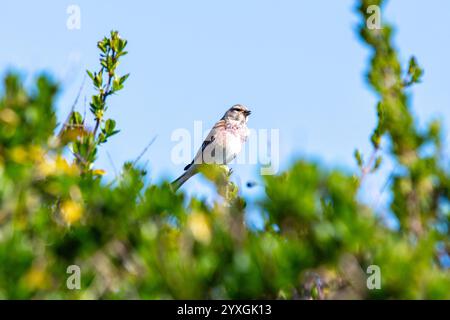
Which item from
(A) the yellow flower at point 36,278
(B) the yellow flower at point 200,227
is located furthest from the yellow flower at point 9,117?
(B) the yellow flower at point 200,227

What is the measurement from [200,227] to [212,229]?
0.21 feet

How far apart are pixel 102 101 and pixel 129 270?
303 cm

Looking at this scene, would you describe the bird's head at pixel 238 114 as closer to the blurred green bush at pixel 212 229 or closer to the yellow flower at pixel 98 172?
the yellow flower at pixel 98 172

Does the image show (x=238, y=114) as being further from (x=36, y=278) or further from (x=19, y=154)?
(x=36, y=278)

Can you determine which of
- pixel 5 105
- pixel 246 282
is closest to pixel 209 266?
pixel 246 282

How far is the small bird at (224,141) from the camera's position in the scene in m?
12.8

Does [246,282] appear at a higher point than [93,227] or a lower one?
lower

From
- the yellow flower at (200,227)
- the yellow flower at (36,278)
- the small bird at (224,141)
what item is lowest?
the yellow flower at (36,278)

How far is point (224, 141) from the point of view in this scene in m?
13.0

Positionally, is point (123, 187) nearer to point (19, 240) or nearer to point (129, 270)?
point (129, 270)

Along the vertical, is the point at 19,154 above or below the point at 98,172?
below

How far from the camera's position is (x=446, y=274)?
3.74 meters

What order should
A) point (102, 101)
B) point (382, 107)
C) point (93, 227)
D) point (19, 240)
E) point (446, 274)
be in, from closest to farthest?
point (19, 240)
point (446, 274)
point (93, 227)
point (382, 107)
point (102, 101)

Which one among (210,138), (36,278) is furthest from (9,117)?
(210,138)
